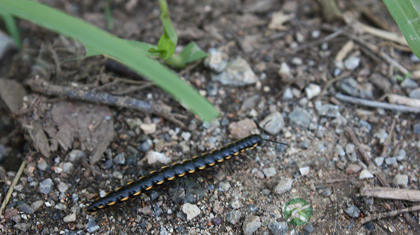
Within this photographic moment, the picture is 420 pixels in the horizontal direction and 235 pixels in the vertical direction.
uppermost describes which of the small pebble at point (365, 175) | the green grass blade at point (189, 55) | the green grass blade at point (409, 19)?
the green grass blade at point (409, 19)

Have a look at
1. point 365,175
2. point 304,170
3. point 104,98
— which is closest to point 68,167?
point 104,98

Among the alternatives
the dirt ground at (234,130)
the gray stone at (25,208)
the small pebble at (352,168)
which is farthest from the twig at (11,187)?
the small pebble at (352,168)

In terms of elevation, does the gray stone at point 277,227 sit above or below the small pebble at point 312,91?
below

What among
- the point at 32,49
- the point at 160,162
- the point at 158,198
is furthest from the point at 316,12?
the point at 32,49

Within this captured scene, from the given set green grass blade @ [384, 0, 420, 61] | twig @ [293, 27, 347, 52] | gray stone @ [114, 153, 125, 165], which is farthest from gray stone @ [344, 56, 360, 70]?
gray stone @ [114, 153, 125, 165]

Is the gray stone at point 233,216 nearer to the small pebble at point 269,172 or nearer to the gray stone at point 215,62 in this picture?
the small pebble at point 269,172

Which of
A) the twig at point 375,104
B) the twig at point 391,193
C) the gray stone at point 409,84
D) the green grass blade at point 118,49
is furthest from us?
the gray stone at point 409,84

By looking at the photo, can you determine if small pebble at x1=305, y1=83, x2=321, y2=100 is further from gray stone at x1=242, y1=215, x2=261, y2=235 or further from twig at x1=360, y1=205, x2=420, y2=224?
gray stone at x1=242, y1=215, x2=261, y2=235
